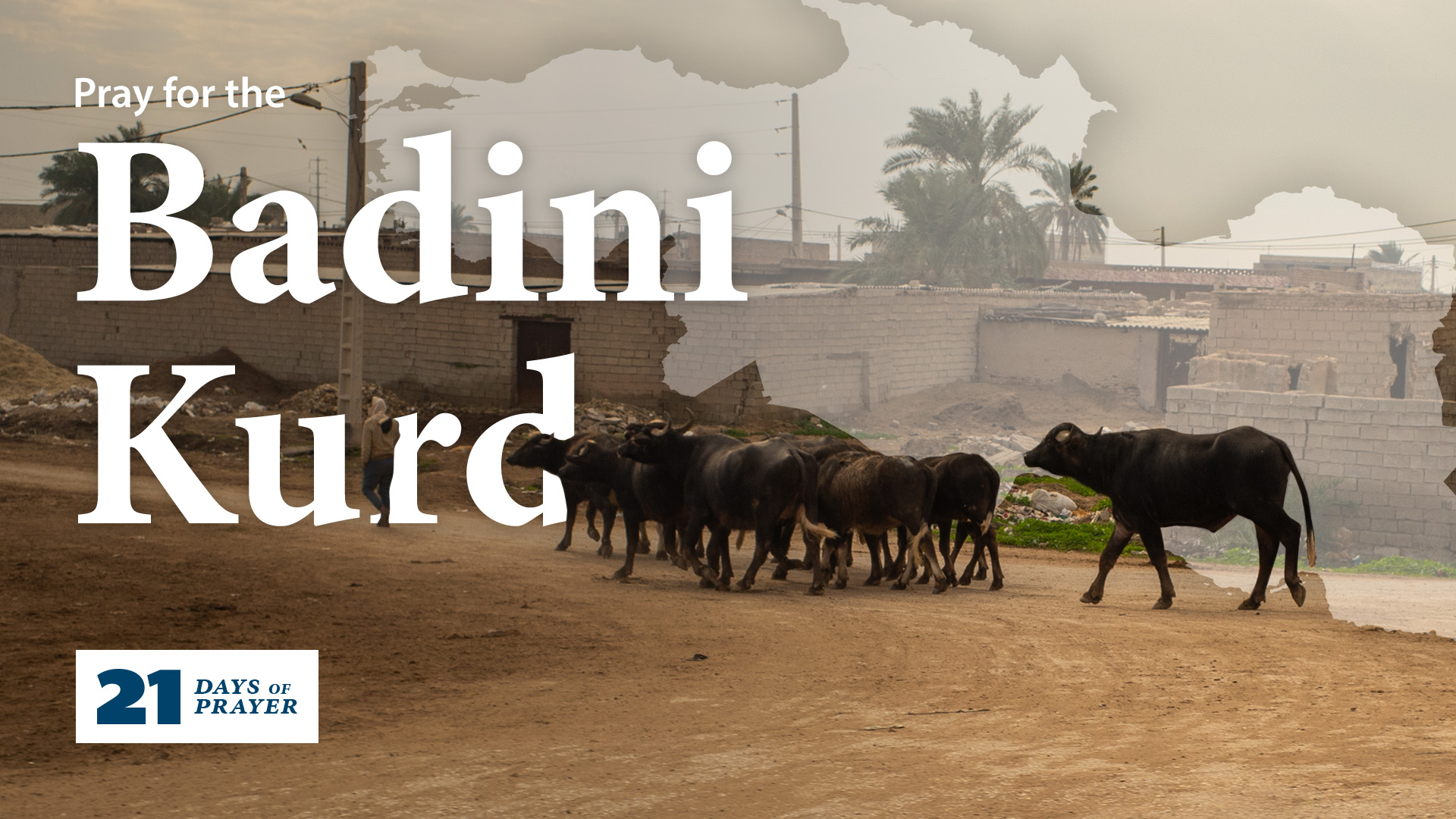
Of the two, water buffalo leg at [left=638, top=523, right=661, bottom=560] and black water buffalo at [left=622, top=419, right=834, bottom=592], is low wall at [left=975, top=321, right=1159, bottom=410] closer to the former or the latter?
water buffalo leg at [left=638, top=523, right=661, bottom=560]

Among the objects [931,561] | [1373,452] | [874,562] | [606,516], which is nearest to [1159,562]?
[931,561]

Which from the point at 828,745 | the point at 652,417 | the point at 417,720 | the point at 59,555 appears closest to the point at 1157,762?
the point at 828,745

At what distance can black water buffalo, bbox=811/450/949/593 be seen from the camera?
1045 cm

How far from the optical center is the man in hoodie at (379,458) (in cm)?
1320

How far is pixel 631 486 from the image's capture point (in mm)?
11367

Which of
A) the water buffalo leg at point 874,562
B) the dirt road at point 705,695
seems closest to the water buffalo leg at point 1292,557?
the dirt road at point 705,695

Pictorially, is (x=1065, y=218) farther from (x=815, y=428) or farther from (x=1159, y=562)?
(x=1159, y=562)

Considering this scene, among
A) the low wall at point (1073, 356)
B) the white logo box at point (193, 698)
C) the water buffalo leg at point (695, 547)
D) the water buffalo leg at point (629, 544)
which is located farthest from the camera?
the low wall at point (1073, 356)

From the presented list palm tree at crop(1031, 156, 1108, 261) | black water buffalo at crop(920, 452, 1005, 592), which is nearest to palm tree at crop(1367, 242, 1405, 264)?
palm tree at crop(1031, 156, 1108, 261)

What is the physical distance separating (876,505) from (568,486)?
12.3 feet

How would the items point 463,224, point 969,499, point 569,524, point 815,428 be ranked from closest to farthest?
point 969,499 < point 569,524 < point 815,428 < point 463,224

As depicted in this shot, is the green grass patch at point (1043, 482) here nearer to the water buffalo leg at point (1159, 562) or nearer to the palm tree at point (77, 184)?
the water buffalo leg at point (1159, 562)

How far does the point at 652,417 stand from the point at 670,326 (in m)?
1.82

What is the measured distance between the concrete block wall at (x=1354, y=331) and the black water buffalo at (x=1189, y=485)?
14.4 meters
